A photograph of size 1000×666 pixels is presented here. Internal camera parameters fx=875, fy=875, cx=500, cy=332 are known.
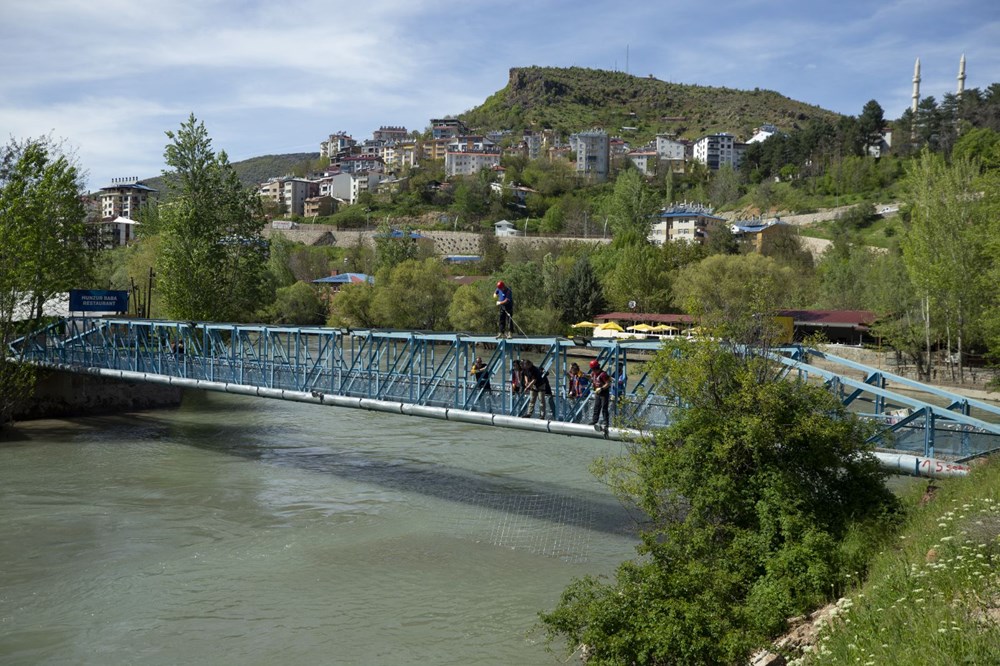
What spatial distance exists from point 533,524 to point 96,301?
26159mm

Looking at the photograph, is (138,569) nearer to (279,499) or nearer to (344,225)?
(279,499)

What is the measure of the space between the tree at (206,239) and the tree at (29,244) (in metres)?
9.51

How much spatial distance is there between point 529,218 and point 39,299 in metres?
108

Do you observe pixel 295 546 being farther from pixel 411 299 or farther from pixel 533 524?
pixel 411 299

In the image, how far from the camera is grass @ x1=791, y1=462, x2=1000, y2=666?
25.8 ft

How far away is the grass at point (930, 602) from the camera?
7.86 meters

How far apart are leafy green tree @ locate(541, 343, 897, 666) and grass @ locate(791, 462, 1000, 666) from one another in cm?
105

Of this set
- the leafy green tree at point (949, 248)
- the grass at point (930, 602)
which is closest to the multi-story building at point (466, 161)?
the leafy green tree at point (949, 248)


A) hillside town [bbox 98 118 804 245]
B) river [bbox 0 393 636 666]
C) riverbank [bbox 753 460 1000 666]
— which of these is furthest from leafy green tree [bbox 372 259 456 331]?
hillside town [bbox 98 118 804 245]

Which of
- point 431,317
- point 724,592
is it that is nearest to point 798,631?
point 724,592

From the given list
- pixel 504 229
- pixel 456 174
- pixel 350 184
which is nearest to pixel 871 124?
pixel 504 229

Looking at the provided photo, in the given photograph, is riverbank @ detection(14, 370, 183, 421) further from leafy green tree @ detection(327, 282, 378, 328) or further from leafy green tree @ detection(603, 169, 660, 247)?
leafy green tree @ detection(603, 169, 660, 247)

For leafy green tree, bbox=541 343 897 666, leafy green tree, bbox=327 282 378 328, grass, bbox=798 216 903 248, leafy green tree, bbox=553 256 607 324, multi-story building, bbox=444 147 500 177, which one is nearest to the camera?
leafy green tree, bbox=541 343 897 666

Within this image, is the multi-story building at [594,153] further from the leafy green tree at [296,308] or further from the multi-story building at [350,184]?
the leafy green tree at [296,308]
